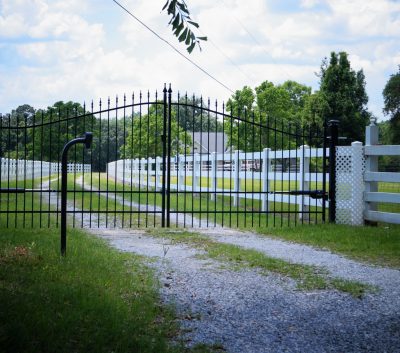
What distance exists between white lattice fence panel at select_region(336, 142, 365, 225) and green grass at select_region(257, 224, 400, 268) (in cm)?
50

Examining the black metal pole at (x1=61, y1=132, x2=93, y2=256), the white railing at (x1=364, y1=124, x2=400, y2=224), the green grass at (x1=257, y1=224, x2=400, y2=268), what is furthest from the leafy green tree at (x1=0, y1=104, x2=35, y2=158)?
the white railing at (x1=364, y1=124, x2=400, y2=224)

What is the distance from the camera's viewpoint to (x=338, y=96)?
118 feet

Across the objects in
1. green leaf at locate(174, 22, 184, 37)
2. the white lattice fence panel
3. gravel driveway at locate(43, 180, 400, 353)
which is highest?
green leaf at locate(174, 22, 184, 37)

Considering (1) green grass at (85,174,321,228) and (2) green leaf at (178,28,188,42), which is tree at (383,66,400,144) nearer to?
(1) green grass at (85,174,321,228)

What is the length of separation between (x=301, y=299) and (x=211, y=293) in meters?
0.82

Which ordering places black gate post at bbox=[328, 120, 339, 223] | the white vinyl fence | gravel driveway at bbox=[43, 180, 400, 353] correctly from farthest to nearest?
1. black gate post at bbox=[328, 120, 339, 223]
2. the white vinyl fence
3. gravel driveway at bbox=[43, 180, 400, 353]

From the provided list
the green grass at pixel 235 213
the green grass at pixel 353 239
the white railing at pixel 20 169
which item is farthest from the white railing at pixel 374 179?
the white railing at pixel 20 169

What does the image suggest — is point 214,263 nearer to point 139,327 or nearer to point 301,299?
point 301,299

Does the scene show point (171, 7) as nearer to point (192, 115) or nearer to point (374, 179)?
point (374, 179)

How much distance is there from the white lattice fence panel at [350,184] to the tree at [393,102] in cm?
3360

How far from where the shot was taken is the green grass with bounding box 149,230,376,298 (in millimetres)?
5172

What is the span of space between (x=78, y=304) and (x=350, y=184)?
6849 mm

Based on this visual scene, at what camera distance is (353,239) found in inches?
318

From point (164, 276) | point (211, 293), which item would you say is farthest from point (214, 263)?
point (211, 293)
